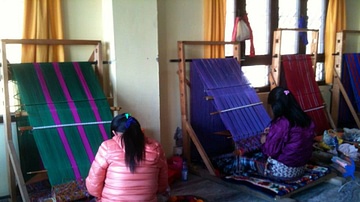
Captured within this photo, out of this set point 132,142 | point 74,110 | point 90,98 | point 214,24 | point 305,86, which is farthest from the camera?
point 305,86

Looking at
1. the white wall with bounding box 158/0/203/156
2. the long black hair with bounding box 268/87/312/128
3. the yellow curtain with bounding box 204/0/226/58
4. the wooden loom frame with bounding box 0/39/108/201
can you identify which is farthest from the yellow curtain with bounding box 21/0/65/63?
the long black hair with bounding box 268/87/312/128

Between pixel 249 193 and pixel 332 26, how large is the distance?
11.1 feet

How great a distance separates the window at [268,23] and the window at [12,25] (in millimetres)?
2586

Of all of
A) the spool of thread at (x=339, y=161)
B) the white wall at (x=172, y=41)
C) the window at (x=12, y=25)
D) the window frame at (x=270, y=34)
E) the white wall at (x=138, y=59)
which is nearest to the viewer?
the window at (x=12, y=25)

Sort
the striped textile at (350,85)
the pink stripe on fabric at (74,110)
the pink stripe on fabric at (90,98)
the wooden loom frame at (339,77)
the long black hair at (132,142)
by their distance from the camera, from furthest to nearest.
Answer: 1. the striped textile at (350,85)
2. the wooden loom frame at (339,77)
3. the pink stripe on fabric at (90,98)
4. the pink stripe on fabric at (74,110)
5. the long black hair at (132,142)

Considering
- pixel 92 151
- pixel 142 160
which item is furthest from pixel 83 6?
pixel 142 160

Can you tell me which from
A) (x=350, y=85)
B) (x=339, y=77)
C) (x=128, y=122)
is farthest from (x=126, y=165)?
(x=350, y=85)

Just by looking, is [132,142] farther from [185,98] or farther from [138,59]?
[185,98]

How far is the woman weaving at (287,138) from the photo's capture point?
3.14 meters

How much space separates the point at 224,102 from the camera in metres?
3.71

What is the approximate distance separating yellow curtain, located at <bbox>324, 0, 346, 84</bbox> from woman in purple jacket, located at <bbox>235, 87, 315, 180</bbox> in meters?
2.60

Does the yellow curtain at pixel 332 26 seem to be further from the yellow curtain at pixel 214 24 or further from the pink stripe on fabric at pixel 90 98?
the pink stripe on fabric at pixel 90 98

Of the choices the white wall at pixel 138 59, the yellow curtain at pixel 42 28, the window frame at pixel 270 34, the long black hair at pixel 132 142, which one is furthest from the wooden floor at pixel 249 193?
the yellow curtain at pixel 42 28

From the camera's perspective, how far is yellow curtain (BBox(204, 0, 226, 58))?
4.11m
